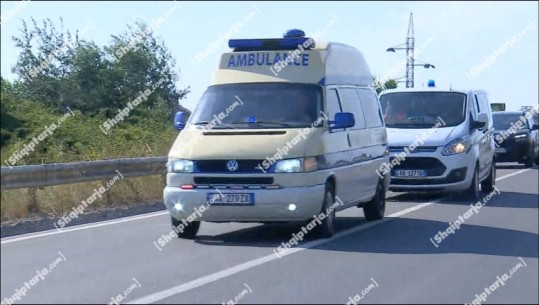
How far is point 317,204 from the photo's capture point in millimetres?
11594

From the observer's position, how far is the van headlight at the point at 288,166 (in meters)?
11.3

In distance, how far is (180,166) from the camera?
458 inches

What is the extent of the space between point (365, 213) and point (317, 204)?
10.4 ft

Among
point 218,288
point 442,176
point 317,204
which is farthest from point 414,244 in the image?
point 442,176

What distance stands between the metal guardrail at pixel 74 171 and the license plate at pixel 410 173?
4.46 metres

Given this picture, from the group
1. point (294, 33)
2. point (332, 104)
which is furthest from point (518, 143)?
point (332, 104)

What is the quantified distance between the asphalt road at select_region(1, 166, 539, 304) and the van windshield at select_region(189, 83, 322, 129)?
1473 millimetres

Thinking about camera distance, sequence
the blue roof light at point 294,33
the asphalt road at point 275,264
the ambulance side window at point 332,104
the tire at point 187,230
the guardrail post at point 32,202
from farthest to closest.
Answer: the guardrail post at point 32,202 → the blue roof light at point 294,33 → the ambulance side window at point 332,104 → the tire at point 187,230 → the asphalt road at point 275,264

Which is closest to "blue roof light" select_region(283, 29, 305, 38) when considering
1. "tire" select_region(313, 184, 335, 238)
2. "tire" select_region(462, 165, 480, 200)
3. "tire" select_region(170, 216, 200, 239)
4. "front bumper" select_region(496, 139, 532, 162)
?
"tire" select_region(313, 184, 335, 238)

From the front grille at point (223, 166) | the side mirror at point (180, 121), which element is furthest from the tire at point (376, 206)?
the front grille at point (223, 166)

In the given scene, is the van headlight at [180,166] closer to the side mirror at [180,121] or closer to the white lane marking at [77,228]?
the side mirror at [180,121]

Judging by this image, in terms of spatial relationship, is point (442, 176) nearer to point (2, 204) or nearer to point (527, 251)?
point (527, 251)

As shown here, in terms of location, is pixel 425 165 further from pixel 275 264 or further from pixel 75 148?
pixel 75 148

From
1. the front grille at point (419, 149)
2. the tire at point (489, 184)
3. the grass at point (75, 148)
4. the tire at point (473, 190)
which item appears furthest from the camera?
the tire at point (489, 184)
